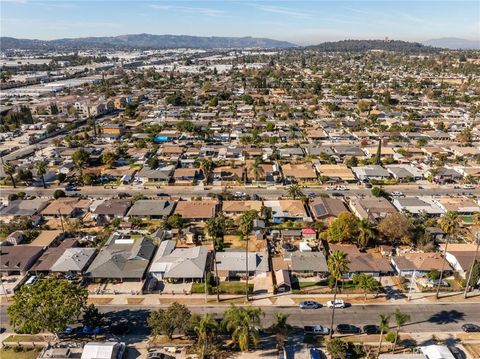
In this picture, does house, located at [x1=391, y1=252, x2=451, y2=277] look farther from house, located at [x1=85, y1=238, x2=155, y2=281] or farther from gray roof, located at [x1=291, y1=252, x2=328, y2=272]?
house, located at [x1=85, y1=238, x2=155, y2=281]

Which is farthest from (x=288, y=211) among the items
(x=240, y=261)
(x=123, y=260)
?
(x=123, y=260)

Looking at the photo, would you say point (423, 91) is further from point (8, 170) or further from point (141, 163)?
point (8, 170)

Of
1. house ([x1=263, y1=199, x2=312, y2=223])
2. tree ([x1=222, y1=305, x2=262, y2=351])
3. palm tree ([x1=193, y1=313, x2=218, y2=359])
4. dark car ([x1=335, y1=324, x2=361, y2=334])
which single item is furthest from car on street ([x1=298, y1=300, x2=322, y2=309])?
house ([x1=263, y1=199, x2=312, y2=223])

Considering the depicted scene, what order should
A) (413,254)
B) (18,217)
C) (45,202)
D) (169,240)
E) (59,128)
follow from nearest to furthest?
1. (413,254)
2. (169,240)
3. (18,217)
4. (45,202)
5. (59,128)

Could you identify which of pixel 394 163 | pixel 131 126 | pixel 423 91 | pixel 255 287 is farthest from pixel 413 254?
pixel 423 91

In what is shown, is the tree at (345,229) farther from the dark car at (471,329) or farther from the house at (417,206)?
the dark car at (471,329)
